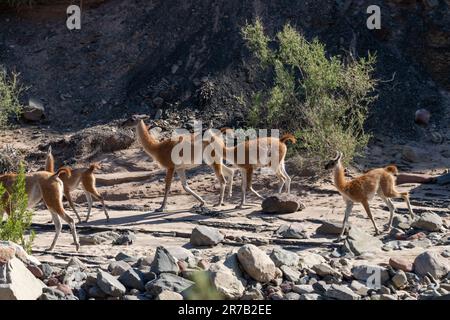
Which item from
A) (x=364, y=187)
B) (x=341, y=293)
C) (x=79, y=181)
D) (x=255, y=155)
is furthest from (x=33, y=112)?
(x=341, y=293)

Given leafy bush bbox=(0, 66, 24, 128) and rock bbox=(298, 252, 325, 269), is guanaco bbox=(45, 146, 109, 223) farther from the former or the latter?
leafy bush bbox=(0, 66, 24, 128)

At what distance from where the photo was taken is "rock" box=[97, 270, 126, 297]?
33.7ft

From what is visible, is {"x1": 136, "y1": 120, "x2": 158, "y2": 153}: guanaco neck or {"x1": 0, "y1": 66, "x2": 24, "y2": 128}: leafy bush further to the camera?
{"x1": 0, "y1": 66, "x2": 24, "y2": 128}: leafy bush

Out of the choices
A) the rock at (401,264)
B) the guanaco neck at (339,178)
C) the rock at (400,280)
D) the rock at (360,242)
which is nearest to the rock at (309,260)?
the rock at (360,242)

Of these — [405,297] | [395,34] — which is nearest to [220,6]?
[395,34]

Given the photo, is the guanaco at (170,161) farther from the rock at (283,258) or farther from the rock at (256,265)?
the rock at (256,265)

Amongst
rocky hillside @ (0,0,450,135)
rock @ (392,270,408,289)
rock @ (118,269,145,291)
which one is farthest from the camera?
rocky hillside @ (0,0,450,135)

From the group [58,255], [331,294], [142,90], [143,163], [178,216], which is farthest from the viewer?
[142,90]

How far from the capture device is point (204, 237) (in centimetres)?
1288

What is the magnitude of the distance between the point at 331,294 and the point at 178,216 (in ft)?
17.9

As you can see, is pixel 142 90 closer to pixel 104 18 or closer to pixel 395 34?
pixel 104 18

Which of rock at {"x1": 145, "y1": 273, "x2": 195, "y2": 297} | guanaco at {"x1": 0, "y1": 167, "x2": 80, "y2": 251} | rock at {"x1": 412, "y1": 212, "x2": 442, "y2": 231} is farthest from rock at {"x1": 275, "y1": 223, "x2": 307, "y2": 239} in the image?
guanaco at {"x1": 0, "y1": 167, "x2": 80, "y2": 251}

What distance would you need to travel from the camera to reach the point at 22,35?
2475cm

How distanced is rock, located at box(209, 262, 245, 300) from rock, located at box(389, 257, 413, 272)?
226cm
